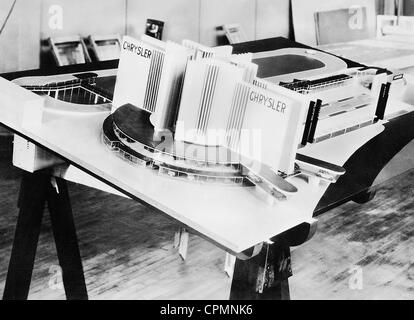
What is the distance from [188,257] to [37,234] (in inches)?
38.7

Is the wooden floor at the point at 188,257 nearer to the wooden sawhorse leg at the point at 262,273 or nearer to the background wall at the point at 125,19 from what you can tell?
the background wall at the point at 125,19

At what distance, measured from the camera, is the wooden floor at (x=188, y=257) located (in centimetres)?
290

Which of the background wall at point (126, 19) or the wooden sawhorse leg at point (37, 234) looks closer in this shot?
the wooden sawhorse leg at point (37, 234)

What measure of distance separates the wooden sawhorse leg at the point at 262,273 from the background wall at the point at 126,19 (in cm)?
307

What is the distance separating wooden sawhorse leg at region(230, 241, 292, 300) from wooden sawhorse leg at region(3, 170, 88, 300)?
2.84 ft

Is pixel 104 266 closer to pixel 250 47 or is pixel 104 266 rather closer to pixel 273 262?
pixel 250 47

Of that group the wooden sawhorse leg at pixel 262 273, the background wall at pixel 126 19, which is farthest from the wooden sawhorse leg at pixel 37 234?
the background wall at pixel 126 19

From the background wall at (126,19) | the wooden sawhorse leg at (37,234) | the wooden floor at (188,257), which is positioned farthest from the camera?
the background wall at (126,19)

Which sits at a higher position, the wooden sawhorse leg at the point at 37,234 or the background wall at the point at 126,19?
the background wall at the point at 126,19

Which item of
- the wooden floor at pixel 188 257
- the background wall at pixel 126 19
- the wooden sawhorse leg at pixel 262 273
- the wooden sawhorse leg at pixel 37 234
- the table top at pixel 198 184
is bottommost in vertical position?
the wooden floor at pixel 188 257

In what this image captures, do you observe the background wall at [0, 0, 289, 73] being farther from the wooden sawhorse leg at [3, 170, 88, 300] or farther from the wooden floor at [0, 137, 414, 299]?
the wooden sawhorse leg at [3, 170, 88, 300]

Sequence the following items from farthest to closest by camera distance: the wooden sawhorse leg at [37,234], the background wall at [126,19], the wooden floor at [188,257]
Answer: the background wall at [126,19]
the wooden floor at [188,257]
the wooden sawhorse leg at [37,234]

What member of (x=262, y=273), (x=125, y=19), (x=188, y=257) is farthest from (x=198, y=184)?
(x=125, y=19)
